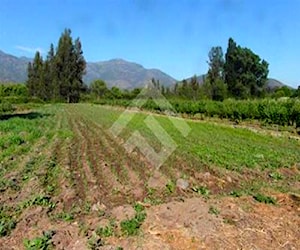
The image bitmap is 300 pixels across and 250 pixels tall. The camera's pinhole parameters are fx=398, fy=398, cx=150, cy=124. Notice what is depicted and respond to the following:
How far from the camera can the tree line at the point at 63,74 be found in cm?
7581

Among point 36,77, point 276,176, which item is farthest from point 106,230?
point 36,77

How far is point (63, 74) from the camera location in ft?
250

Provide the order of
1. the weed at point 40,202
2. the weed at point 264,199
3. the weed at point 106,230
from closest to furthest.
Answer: the weed at point 106,230, the weed at point 40,202, the weed at point 264,199

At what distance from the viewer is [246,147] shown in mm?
15898

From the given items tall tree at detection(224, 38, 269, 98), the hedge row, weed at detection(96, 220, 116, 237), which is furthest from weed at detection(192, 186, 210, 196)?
tall tree at detection(224, 38, 269, 98)

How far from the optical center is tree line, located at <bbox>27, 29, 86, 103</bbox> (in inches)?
2985

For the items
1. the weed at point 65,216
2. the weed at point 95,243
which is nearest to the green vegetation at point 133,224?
the weed at point 95,243

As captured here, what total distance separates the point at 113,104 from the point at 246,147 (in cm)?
4916

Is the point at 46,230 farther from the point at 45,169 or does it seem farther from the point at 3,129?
the point at 3,129

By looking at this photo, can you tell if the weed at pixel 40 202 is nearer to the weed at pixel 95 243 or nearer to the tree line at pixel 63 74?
the weed at pixel 95 243

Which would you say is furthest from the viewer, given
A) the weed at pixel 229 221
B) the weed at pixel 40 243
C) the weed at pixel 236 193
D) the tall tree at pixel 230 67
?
the tall tree at pixel 230 67

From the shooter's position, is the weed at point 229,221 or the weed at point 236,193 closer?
the weed at point 229,221

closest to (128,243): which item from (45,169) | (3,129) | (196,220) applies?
(196,220)

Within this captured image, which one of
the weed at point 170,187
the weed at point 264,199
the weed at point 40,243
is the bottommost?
the weed at point 40,243
